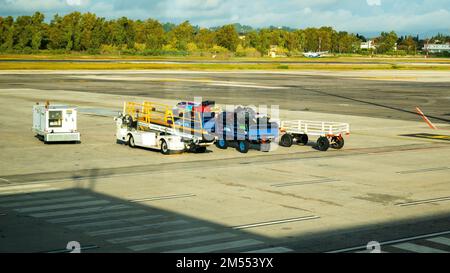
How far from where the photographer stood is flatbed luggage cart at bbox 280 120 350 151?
39.2 m

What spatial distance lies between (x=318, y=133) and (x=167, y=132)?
830 centimetres

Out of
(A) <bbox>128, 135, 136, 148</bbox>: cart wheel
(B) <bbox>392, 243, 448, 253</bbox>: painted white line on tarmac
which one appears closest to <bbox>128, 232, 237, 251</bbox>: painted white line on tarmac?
(B) <bbox>392, 243, 448, 253</bbox>: painted white line on tarmac

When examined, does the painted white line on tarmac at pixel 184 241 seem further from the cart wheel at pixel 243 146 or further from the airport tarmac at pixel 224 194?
the cart wheel at pixel 243 146

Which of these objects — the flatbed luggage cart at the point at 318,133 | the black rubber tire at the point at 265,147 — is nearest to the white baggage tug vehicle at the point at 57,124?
the black rubber tire at the point at 265,147

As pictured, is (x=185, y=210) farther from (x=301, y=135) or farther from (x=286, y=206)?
(x=301, y=135)

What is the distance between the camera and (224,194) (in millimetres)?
26875

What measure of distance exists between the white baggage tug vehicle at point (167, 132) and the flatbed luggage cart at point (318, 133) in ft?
17.4

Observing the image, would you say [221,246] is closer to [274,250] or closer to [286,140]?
[274,250]

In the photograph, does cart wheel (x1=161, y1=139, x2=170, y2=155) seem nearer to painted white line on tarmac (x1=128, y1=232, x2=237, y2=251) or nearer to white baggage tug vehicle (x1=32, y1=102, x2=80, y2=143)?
white baggage tug vehicle (x1=32, y1=102, x2=80, y2=143)

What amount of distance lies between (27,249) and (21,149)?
810 inches

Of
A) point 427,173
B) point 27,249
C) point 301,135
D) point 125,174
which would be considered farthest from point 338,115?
point 27,249

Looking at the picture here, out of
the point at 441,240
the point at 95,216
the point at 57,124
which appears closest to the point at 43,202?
the point at 95,216
